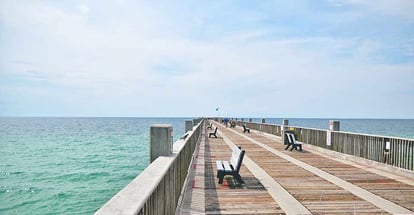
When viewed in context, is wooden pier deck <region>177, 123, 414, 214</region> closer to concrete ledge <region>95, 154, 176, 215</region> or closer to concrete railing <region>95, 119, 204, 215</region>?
concrete railing <region>95, 119, 204, 215</region>

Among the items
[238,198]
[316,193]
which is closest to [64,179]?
[238,198]

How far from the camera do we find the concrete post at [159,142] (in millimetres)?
6652

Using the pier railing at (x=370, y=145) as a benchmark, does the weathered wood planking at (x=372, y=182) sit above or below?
below

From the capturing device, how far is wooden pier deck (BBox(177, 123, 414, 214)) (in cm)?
732

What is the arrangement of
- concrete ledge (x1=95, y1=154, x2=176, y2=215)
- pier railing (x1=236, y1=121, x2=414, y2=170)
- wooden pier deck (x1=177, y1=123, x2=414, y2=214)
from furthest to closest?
pier railing (x1=236, y1=121, x2=414, y2=170)
wooden pier deck (x1=177, y1=123, x2=414, y2=214)
concrete ledge (x1=95, y1=154, x2=176, y2=215)

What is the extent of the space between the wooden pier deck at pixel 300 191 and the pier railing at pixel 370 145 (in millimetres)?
623

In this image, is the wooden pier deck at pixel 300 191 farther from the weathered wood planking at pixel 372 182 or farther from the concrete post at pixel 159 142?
the concrete post at pixel 159 142

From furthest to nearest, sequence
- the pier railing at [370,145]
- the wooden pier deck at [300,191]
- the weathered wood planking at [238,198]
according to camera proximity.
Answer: the pier railing at [370,145], the wooden pier deck at [300,191], the weathered wood planking at [238,198]

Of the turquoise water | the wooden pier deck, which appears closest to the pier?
the wooden pier deck

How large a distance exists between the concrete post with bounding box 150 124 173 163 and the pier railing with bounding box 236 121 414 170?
7.86m

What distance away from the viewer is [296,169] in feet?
Answer: 41.2

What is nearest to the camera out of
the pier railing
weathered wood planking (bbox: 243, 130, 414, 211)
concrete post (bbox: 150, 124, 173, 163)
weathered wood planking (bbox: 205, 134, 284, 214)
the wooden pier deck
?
concrete post (bbox: 150, 124, 173, 163)

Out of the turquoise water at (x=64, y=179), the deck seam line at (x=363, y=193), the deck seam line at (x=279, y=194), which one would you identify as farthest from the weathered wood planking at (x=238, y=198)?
the turquoise water at (x=64, y=179)

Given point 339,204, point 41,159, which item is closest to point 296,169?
point 339,204
